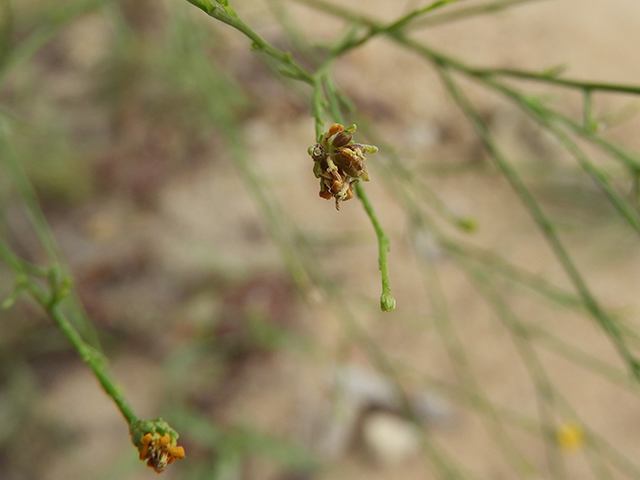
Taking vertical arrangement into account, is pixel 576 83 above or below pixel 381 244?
above

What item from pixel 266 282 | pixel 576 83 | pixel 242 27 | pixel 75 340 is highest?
pixel 266 282

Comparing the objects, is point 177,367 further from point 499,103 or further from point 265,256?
point 499,103

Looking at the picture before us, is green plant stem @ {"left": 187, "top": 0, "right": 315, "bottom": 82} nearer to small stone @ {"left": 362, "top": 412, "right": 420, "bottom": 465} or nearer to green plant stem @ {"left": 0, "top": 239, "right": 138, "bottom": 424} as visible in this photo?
green plant stem @ {"left": 0, "top": 239, "right": 138, "bottom": 424}

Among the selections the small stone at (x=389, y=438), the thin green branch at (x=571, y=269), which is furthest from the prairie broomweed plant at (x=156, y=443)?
the small stone at (x=389, y=438)

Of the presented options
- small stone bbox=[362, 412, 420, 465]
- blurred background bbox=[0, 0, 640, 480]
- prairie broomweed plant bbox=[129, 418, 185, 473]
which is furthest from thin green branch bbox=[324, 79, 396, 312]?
small stone bbox=[362, 412, 420, 465]

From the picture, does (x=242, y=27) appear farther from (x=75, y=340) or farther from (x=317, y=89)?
(x=75, y=340)

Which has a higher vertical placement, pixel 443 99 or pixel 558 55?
pixel 558 55

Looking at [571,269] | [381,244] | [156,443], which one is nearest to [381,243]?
[381,244]

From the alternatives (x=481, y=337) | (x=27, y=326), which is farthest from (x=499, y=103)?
(x=27, y=326)
